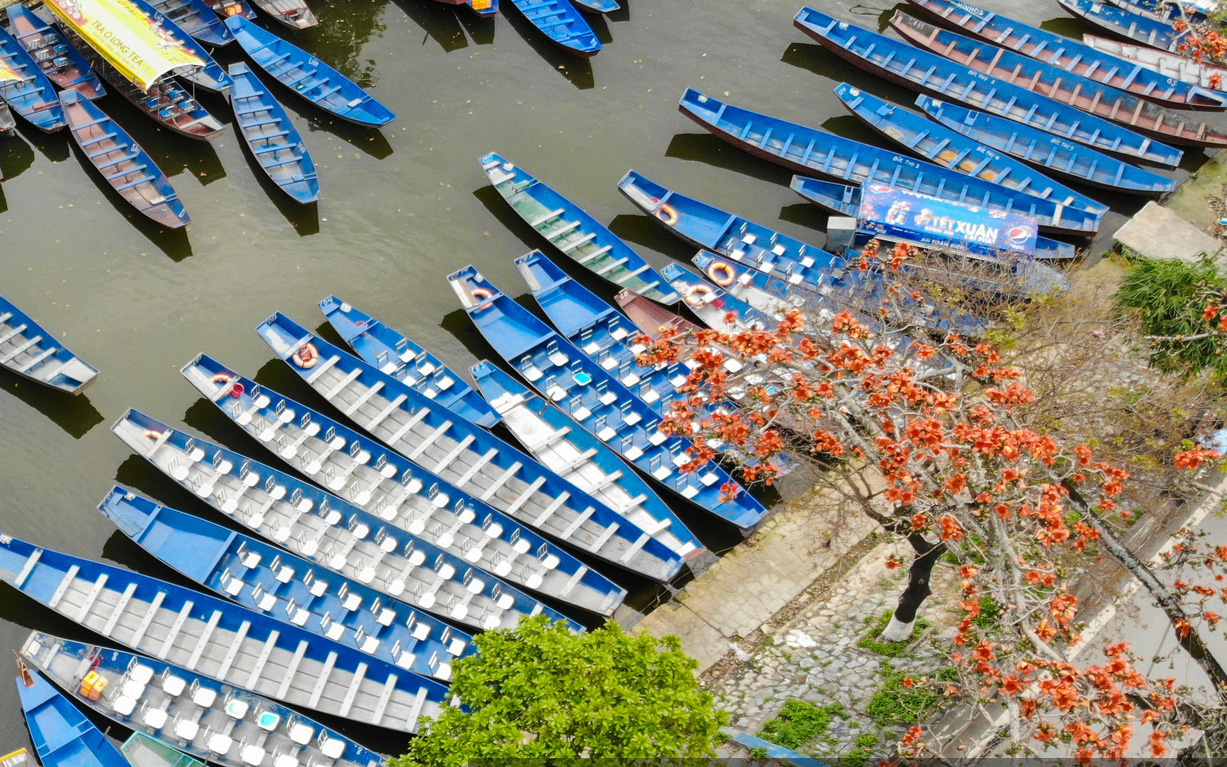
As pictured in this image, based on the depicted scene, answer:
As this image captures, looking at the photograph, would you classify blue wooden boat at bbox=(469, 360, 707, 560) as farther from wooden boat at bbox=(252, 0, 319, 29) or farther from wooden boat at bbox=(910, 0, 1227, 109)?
wooden boat at bbox=(910, 0, 1227, 109)

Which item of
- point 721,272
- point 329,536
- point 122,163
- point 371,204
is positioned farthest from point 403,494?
point 122,163

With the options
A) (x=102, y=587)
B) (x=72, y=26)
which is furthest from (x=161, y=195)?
(x=102, y=587)

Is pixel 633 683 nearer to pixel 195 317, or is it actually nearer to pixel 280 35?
pixel 195 317

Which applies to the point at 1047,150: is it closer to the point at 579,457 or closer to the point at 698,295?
the point at 698,295

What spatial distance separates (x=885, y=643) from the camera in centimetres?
2027

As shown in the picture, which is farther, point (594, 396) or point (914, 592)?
point (594, 396)

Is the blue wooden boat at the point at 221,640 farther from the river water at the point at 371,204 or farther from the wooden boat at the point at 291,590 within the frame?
the river water at the point at 371,204

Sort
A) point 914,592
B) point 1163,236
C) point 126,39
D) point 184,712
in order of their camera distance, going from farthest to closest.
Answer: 1. point 126,39
2. point 1163,236
3. point 184,712
4. point 914,592

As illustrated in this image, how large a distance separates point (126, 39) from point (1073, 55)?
28523mm

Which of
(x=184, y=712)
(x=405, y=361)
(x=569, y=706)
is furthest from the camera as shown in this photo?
(x=405, y=361)

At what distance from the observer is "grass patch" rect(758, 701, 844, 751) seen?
19.0 metres

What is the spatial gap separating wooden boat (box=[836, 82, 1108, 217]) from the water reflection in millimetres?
22494

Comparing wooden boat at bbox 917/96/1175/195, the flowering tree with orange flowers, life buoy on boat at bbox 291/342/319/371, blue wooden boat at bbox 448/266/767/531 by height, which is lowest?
life buoy on boat at bbox 291/342/319/371

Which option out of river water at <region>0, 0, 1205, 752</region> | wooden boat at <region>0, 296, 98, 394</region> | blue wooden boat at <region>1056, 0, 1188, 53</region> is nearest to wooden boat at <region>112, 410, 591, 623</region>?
Answer: river water at <region>0, 0, 1205, 752</region>
